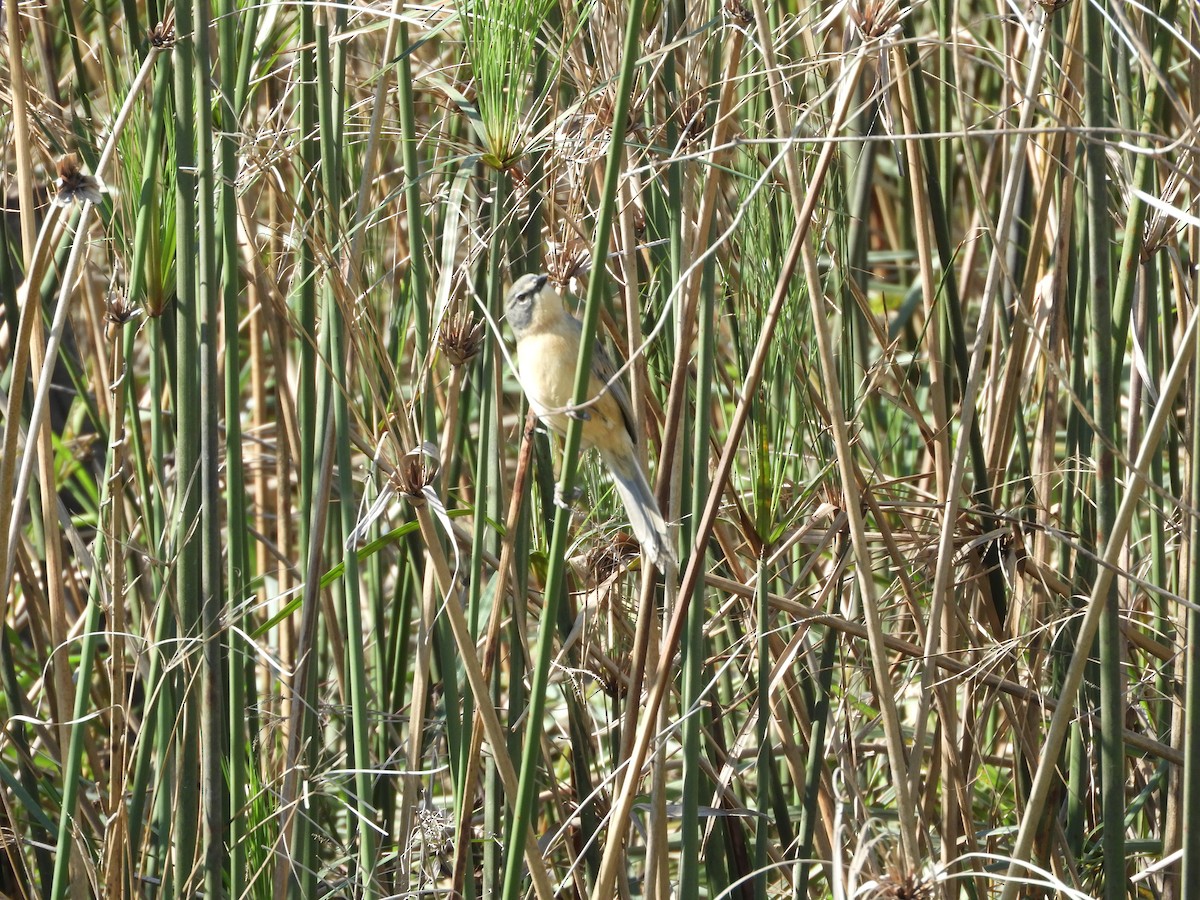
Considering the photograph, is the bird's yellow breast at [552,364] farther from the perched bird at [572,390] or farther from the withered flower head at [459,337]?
the withered flower head at [459,337]

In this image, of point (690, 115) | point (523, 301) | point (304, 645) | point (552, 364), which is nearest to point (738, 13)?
point (690, 115)

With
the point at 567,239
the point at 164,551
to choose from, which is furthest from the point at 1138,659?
the point at 164,551

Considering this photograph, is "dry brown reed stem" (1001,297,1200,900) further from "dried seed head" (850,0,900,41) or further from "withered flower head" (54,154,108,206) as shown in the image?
"withered flower head" (54,154,108,206)

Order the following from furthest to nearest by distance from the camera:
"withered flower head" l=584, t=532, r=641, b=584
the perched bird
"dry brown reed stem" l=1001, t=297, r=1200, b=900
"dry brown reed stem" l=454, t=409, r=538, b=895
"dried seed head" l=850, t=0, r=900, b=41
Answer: "withered flower head" l=584, t=532, r=641, b=584 → the perched bird → "dry brown reed stem" l=454, t=409, r=538, b=895 → "dried seed head" l=850, t=0, r=900, b=41 → "dry brown reed stem" l=1001, t=297, r=1200, b=900

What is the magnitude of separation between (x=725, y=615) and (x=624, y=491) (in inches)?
22.9

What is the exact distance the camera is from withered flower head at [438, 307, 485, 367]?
1727 millimetres

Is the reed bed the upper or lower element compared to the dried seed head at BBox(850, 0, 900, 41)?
lower

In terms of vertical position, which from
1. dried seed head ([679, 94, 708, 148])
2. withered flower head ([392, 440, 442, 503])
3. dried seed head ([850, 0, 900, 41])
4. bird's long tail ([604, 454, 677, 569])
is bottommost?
bird's long tail ([604, 454, 677, 569])

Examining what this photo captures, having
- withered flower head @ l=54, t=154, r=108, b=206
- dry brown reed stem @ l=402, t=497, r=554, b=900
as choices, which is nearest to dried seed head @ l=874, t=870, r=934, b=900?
dry brown reed stem @ l=402, t=497, r=554, b=900

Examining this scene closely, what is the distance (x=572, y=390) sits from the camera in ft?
6.72

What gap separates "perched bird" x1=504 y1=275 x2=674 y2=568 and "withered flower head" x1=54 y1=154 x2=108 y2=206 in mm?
621

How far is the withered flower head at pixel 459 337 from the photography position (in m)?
1.73

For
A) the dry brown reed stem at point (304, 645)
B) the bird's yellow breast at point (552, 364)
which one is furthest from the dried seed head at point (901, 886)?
the bird's yellow breast at point (552, 364)

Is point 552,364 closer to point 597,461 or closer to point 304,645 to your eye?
point 597,461
